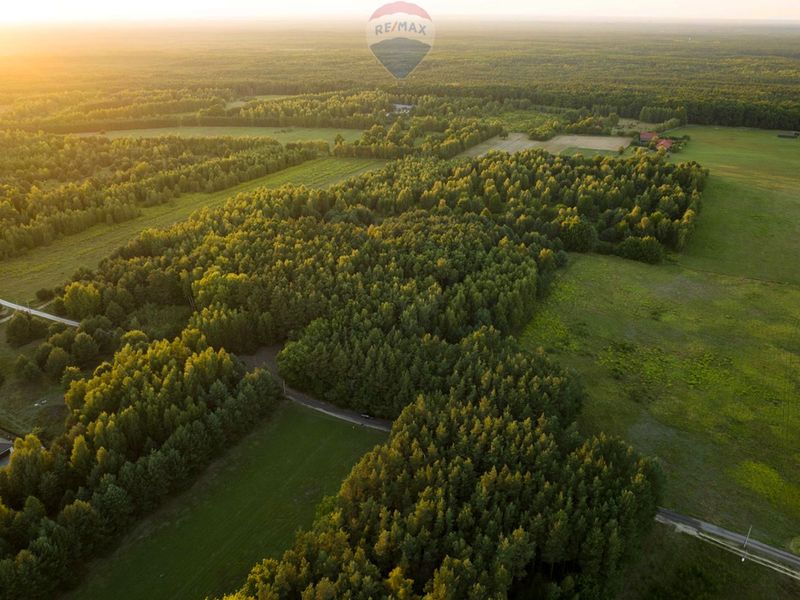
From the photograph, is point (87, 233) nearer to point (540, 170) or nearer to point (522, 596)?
point (540, 170)

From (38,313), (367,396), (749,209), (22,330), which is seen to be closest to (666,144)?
(749,209)

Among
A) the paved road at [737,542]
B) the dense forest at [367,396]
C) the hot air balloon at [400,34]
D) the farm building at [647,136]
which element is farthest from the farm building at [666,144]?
the paved road at [737,542]

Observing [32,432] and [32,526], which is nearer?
[32,526]

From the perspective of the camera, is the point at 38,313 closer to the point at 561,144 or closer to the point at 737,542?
the point at 737,542

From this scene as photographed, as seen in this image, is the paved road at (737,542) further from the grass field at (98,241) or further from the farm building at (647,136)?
the farm building at (647,136)

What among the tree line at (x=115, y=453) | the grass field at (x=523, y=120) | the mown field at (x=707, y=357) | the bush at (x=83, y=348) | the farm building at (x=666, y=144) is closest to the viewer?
the tree line at (x=115, y=453)

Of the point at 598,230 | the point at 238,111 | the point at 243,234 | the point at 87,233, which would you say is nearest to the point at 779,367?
the point at 598,230

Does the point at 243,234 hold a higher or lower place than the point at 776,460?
higher
